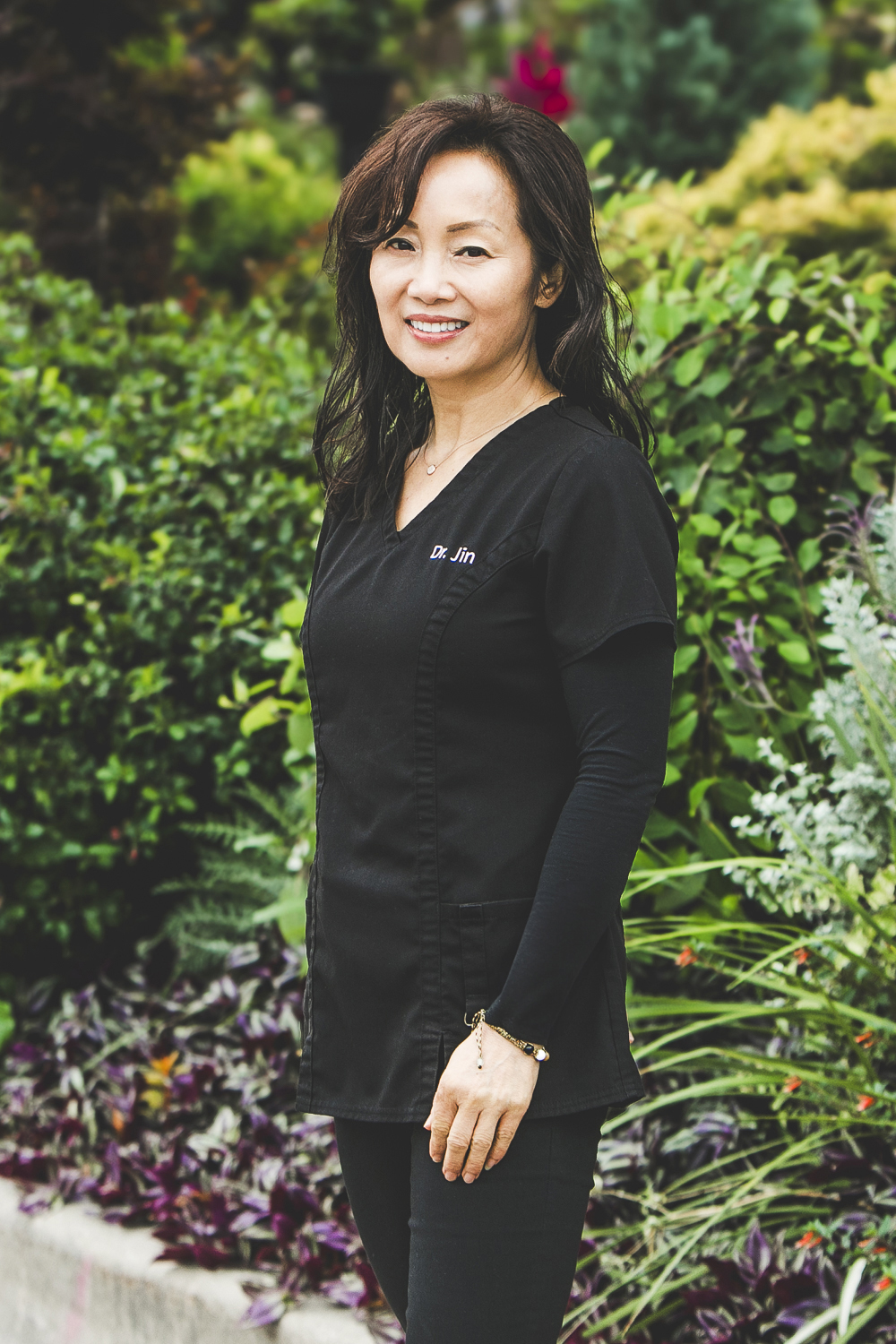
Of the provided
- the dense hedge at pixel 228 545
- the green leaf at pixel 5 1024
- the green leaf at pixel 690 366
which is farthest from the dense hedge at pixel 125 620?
the green leaf at pixel 690 366

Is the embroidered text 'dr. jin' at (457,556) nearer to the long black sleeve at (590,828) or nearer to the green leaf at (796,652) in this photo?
the long black sleeve at (590,828)

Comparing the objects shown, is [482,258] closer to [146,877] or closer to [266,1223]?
[266,1223]

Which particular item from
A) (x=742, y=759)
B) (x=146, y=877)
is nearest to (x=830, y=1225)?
(x=742, y=759)

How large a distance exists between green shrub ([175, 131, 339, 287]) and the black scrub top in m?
7.52

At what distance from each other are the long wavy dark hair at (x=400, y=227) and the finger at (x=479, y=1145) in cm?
78

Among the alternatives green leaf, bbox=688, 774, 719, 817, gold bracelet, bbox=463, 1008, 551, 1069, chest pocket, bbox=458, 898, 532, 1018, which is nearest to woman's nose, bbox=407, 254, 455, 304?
chest pocket, bbox=458, 898, 532, 1018

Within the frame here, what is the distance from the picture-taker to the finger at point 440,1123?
1.40 metres

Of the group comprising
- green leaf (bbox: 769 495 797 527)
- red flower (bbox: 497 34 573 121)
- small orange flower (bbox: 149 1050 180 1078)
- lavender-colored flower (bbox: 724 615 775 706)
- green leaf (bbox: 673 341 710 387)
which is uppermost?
red flower (bbox: 497 34 573 121)

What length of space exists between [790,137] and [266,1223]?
581cm

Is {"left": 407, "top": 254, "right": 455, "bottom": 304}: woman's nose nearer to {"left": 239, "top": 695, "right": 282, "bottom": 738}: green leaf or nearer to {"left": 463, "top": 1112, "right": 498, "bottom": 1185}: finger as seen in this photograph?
{"left": 463, "top": 1112, "right": 498, "bottom": 1185}: finger

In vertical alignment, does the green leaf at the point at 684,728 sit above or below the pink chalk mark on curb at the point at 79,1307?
above

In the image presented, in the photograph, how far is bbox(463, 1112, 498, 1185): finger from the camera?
1388mm

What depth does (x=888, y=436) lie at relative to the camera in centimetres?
291

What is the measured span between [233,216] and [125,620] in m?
6.61
